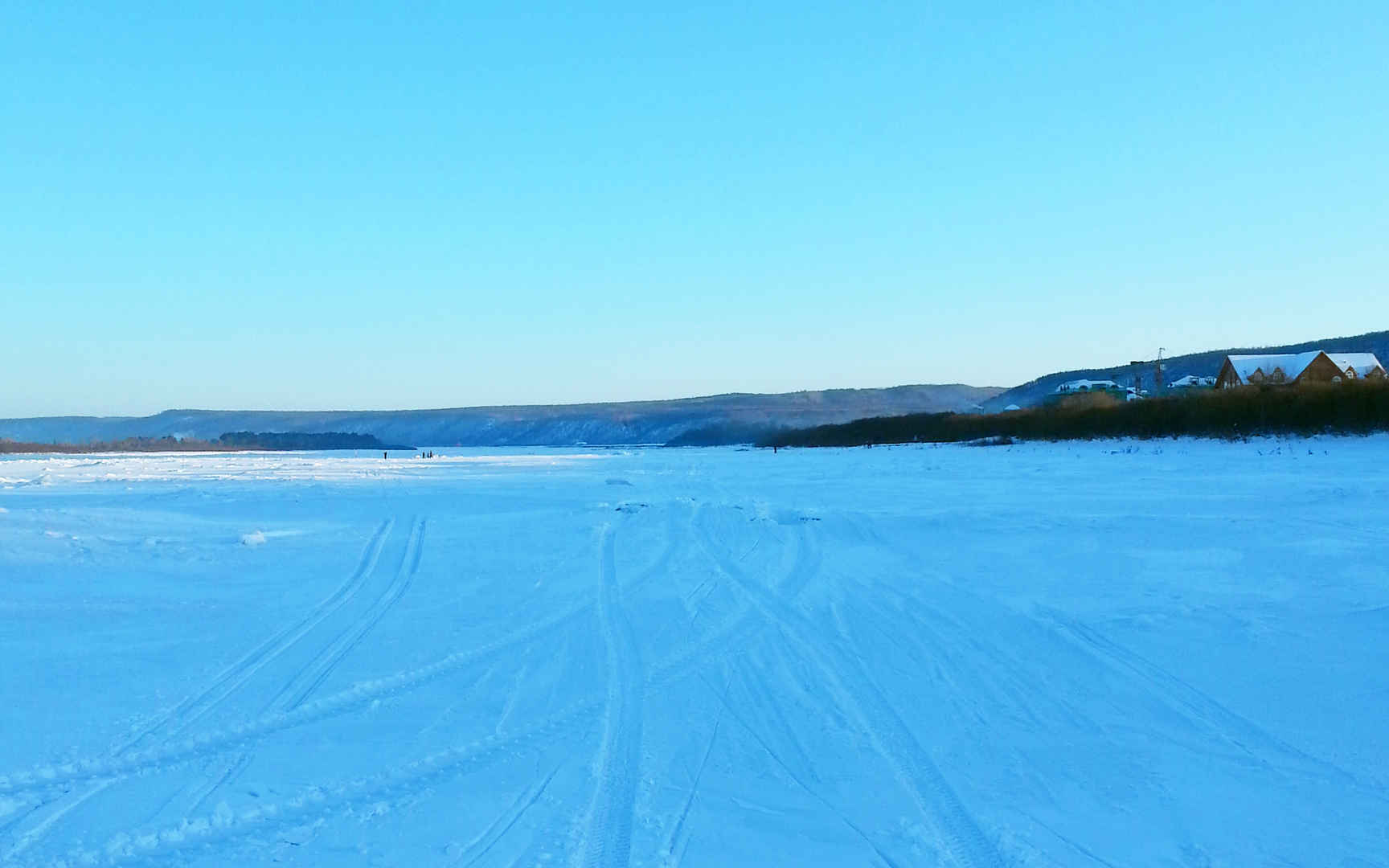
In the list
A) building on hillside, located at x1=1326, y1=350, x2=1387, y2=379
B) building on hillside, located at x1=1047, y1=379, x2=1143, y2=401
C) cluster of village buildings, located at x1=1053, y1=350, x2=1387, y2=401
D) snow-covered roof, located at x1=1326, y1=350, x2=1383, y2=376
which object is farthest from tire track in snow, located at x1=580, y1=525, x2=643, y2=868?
building on hillside, located at x1=1047, y1=379, x2=1143, y2=401

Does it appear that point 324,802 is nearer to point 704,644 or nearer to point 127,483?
point 704,644

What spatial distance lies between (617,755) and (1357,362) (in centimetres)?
5944

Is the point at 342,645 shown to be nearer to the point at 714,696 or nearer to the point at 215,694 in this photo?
the point at 215,694

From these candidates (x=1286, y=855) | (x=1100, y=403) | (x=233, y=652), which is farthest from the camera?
(x=1100, y=403)

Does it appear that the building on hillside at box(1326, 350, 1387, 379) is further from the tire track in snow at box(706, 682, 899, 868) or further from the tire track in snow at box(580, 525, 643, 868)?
the tire track in snow at box(706, 682, 899, 868)

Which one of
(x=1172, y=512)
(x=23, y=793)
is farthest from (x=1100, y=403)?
(x=23, y=793)

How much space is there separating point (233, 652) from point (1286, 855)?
6.83m

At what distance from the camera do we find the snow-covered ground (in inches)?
162

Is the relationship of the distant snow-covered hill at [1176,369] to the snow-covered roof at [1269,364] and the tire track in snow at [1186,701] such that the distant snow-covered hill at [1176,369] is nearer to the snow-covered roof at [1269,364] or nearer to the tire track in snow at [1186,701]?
the snow-covered roof at [1269,364]

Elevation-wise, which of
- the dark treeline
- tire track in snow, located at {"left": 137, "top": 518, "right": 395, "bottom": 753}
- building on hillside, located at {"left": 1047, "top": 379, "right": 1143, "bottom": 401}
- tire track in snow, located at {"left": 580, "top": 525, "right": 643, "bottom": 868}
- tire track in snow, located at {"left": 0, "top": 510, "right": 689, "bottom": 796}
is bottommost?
tire track in snow, located at {"left": 580, "top": 525, "right": 643, "bottom": 868}

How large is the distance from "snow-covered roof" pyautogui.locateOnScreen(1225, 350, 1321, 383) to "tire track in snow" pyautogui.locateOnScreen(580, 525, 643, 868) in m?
56.1

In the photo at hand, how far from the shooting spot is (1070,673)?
641 cm

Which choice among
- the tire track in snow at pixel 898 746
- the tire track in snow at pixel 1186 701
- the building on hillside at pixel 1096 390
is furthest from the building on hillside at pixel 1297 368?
the tire track in snow at pixel 898 746

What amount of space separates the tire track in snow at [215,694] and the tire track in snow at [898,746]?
12.7 ft
